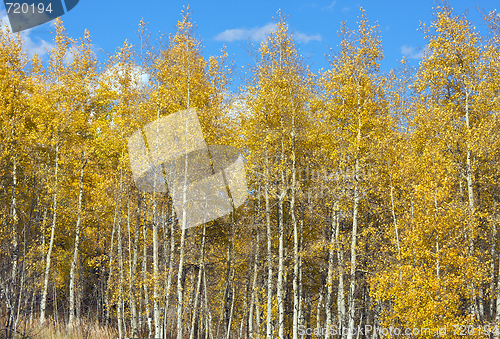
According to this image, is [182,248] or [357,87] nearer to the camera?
[182,248]

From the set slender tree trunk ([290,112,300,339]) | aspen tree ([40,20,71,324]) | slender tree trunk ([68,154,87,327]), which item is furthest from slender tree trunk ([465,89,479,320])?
aspen tree ([40,20,71,324])

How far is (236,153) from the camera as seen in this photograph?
43.4ft

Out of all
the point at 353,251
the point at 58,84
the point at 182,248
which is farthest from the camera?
the point at 58,84

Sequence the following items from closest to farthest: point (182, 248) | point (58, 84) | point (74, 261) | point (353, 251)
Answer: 1. point (182, 248)
2. point (353, 251)
3. point (74, 261)
4. point (58, 84)

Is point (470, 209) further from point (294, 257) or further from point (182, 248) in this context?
point (182, 248)

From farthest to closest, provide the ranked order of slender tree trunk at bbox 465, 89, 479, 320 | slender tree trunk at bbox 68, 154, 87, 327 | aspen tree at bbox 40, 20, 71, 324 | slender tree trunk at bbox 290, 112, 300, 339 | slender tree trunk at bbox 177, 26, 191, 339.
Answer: aspen tree at bbox 40, 20, 71, 324 < slender tree trunk at bbox 68, 154, 87, 327 < slender tree trunk at bbox 290, 112, 300, 339 < slender tree trunk at bbox 177, 26, 191, 339 < slender tree trunk at bbox 465, 89, 479, 320

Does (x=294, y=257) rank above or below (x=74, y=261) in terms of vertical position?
above

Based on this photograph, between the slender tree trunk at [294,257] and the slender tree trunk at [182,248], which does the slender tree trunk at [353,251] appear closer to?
the slender tree trunk at [294,257]

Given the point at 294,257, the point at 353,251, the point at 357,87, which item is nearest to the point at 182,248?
the point at 294,257

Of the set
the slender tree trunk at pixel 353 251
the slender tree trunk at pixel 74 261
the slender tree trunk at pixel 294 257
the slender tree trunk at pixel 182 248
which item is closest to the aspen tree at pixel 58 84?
the slender tree trunk at pixel 74 261

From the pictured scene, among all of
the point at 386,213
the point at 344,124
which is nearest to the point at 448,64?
the point at 344,124

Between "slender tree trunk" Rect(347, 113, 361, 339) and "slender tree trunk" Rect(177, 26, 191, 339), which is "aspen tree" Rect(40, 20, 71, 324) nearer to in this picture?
"slender tree trunk" Rect(177, 26, 191, 339)

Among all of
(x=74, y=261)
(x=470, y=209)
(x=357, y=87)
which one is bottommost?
(x=74, y=261)

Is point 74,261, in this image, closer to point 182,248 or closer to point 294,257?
point 182,248
